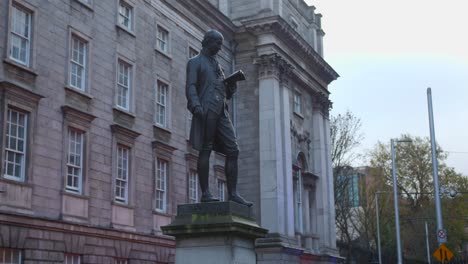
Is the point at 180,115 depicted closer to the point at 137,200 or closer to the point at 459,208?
the point at 137,200

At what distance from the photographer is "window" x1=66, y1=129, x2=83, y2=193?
76.9ft

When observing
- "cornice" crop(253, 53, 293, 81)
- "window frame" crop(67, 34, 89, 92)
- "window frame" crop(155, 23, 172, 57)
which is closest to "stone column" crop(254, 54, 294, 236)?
A: "cornice" crop(253, 53, 293, 81)

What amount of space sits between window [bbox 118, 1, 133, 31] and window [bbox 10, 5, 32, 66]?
5.96 meters

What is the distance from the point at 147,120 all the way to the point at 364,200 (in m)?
39.4

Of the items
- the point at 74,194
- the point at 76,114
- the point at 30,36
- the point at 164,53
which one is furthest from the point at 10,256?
the point at 164,53

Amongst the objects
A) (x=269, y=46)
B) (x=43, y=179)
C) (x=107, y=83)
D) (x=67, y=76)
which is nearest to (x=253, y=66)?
(x=269, y=46)

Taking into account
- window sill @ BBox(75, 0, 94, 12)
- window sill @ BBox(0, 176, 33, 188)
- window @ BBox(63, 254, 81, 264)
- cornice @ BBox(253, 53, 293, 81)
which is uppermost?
cornice @ BBox(253, 53, 293, 81)

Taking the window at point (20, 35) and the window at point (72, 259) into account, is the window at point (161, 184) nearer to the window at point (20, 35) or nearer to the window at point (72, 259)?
the window at point (72, 259)

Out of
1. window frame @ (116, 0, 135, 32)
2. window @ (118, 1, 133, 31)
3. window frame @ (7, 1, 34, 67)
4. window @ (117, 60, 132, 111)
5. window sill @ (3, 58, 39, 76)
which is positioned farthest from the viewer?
window @ (118, 1, 133, 31)

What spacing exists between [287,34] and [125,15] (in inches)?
536

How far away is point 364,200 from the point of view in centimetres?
6394

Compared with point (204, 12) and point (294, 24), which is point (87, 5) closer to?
point (204, 12)

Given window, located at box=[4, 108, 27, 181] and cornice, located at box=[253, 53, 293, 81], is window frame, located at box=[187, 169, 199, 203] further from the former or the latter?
window, located at box=[4, 108, 27, 181]

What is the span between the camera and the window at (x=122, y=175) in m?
26.2
